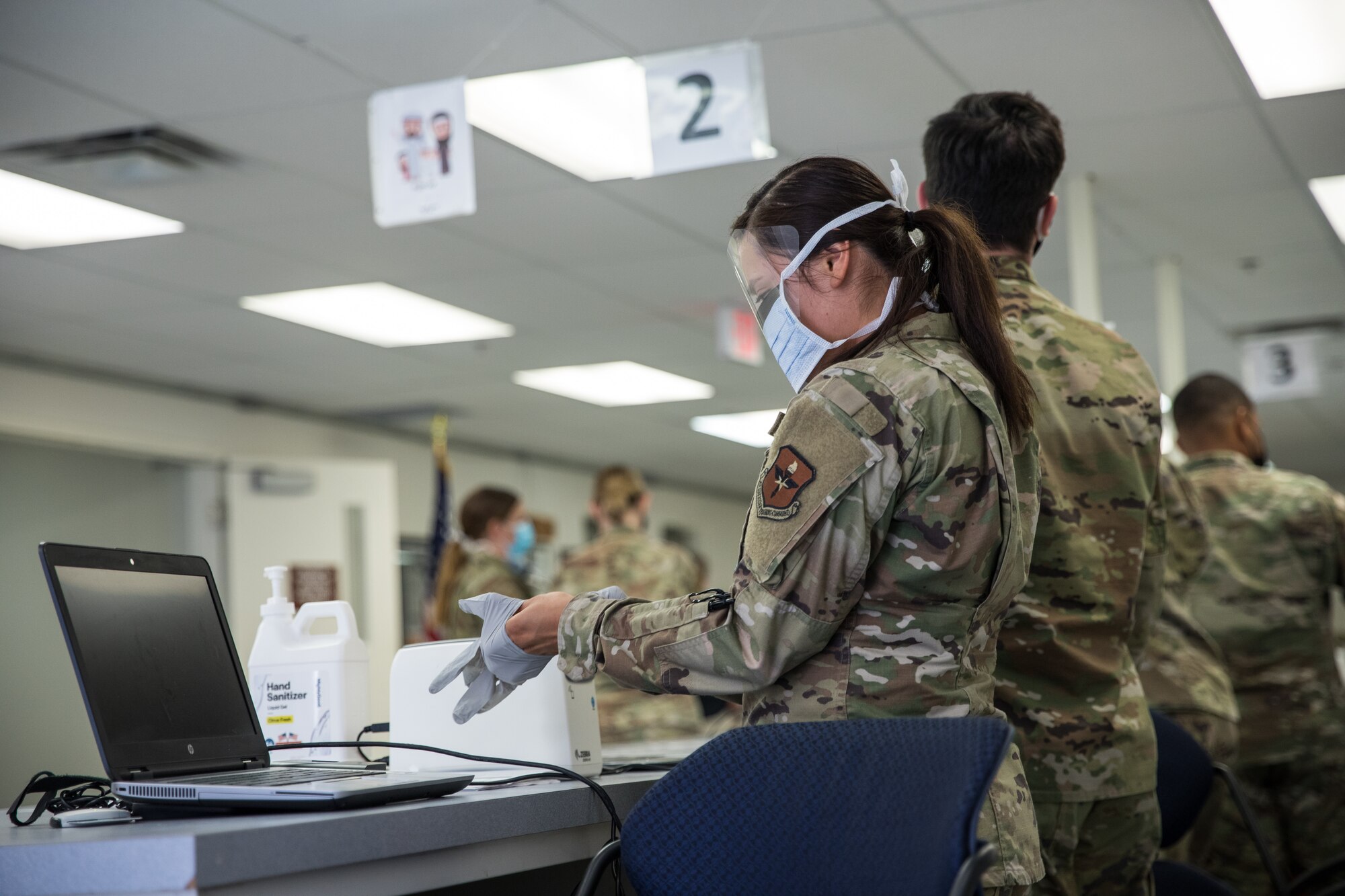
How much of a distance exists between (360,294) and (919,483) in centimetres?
492

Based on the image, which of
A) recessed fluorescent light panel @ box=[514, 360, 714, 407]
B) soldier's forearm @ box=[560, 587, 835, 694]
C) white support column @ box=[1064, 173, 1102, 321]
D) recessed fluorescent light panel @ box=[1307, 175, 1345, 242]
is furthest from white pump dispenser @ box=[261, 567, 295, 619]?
recessed fluorescent light panel @ box=[514, 360, 714, 407]

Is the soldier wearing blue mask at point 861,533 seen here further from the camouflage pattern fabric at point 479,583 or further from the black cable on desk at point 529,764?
the camouflage pattern fabric at point 479,583

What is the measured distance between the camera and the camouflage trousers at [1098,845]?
1.82 metres

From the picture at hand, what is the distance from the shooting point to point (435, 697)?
5.66 feet

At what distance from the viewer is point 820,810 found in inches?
48.5

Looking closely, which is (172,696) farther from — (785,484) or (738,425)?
(738,425)

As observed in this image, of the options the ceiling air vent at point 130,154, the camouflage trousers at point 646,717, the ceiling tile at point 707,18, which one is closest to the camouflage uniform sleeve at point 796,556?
the ceiling tile at point 707,18

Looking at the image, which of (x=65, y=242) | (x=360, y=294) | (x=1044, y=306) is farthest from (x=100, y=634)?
(x=360, y=294)

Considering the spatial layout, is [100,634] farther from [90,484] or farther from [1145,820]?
[90,484]

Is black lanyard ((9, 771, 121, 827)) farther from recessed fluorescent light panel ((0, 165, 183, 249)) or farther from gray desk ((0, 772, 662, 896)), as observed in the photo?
recessed fluorescent light panel ((0, 165, 183, 249))

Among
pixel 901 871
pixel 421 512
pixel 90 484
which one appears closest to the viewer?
pixel 901 871

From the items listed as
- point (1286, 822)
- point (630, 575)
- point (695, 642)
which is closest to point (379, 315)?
point (630, 575)

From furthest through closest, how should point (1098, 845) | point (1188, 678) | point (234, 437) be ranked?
point (234, 437) → point (1188, 678) → point (1098, 845)

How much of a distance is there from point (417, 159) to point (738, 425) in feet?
20.5
